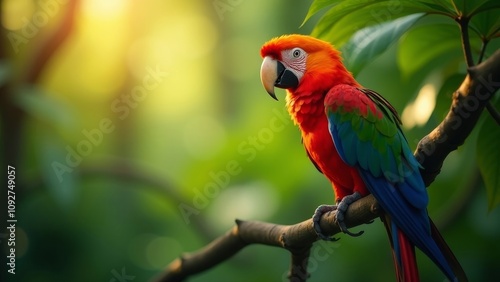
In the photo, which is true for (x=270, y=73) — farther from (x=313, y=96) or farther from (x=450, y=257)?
(x=450, y=257)

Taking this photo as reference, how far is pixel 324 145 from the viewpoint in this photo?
1.45 m

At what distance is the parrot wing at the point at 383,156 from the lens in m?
1.20

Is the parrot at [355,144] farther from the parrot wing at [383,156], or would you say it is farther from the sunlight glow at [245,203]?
the sunlight glow at [245,203]

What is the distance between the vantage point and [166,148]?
3.13 metres

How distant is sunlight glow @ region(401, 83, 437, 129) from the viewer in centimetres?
158

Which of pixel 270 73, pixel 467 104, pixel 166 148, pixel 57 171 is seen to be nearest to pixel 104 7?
pixel 57 171

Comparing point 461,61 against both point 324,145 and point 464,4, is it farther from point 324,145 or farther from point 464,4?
point 464,4

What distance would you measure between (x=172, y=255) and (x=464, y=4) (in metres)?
2.01

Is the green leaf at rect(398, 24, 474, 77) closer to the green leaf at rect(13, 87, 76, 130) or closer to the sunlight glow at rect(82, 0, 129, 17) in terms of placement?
the green leaf at rect(13, 87, 76, 130)

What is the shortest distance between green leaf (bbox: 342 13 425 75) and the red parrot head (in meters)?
0.15

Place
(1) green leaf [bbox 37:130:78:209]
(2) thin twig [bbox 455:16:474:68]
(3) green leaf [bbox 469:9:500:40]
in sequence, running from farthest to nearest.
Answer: (1) green leaf [bbox 37:130:78:209]
(3) green leaf [bbox 469:9:500:40]
(2) thin twig [bbox 455:16:474:68]

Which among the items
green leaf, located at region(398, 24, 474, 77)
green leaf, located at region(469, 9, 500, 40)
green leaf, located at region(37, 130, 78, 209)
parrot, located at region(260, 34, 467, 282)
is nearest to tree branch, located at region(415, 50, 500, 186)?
parrot, located at region(260, 34, 467, 282)

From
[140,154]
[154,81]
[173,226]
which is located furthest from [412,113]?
[140,154]

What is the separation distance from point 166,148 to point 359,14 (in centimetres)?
205
